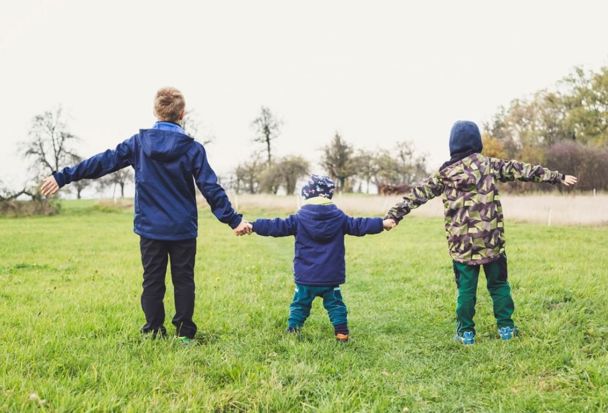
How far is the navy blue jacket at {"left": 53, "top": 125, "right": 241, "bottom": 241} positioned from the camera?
4.39m

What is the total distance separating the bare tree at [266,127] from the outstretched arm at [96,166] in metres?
52.9

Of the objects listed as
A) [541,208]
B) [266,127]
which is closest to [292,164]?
[266,127]

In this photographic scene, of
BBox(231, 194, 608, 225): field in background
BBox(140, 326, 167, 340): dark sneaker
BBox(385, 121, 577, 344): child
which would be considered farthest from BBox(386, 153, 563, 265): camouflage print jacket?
BBox(231, 194, 608, 225): field in background

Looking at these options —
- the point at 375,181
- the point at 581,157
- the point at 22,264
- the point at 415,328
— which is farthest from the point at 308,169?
the point at 415,328

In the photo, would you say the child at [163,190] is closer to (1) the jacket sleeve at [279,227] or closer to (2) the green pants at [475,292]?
(1) the jacket sleeve at [279,227]

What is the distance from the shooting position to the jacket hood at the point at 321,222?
4.80 meters

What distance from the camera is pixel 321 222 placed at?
4824mm

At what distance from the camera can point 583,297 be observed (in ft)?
20.4

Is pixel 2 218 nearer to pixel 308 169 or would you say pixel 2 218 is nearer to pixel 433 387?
pixel 308 169

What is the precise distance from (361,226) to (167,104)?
7.10 ft

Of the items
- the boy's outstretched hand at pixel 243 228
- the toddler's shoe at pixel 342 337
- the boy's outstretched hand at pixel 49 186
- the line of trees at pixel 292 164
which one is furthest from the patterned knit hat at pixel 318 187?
the line of trees at pixel 292 164

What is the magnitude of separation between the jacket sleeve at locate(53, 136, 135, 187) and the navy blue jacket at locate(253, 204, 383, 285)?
4.59ft

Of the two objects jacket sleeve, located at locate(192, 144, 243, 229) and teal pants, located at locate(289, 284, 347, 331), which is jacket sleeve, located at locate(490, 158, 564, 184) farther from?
jacket sleeve, located at locate(192, 144, 243, 229)

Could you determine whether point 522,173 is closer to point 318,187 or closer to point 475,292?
point 475,292
